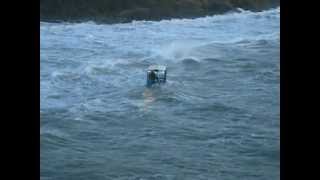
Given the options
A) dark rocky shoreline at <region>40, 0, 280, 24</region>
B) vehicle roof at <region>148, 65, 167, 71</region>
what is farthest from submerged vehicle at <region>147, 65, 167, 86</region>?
dark rocky shoreline at <region>40, 0, 280, 24</region>

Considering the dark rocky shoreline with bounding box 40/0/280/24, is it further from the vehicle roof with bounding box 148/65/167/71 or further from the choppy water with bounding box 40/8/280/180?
the vehicle roof with bounding box 148/65/167/71

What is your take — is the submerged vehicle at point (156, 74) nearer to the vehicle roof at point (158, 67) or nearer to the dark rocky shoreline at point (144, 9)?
the vehicle roof at point (158, 67)

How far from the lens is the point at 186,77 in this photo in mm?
3779

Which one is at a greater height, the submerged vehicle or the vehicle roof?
the vehicle roof

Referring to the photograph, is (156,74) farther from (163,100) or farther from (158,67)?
(163,100)

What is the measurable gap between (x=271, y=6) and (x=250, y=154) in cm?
157

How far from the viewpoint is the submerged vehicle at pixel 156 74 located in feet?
12.0

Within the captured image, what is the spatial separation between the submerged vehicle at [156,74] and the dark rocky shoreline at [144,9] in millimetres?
459

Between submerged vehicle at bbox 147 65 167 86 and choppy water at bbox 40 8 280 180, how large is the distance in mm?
65

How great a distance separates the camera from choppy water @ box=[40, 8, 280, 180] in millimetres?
2963

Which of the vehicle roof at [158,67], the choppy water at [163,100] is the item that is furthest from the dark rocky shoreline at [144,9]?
the vehicle roof at [158,67]

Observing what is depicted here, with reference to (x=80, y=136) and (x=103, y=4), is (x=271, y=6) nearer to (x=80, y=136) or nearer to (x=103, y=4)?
(x=103, y=4)
